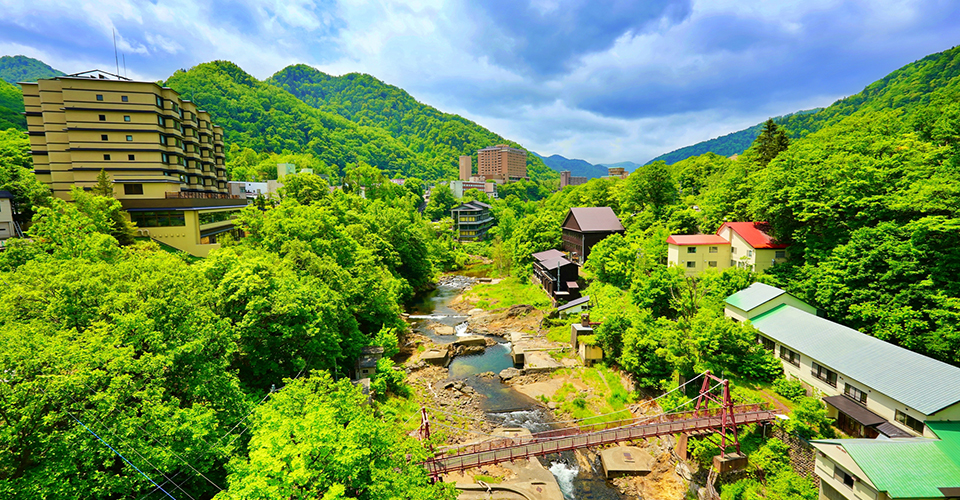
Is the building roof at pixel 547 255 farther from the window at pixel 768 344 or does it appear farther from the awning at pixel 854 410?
the awning at pixel 854 410

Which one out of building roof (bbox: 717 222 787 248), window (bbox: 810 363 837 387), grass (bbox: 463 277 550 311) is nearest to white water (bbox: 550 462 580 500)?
window (bbox: 810 363 837 387)

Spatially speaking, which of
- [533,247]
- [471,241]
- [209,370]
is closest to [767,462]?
[209,370]

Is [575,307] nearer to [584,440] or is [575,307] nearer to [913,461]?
[584,440]

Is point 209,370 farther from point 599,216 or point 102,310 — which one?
point 599,216

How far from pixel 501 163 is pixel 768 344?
148 meters

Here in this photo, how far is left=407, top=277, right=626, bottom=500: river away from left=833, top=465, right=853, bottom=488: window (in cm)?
750

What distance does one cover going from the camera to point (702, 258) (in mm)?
27297

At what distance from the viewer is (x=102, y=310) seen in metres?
11.1

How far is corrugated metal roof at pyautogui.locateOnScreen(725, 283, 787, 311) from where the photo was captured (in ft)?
66.3

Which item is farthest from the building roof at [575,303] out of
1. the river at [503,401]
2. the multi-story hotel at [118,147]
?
the multi-story hotel at [118,147]

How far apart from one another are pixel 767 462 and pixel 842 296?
10071mm

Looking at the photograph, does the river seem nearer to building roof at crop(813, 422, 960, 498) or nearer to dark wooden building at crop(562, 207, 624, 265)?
building roof at crop(813, 422, 960, 498)

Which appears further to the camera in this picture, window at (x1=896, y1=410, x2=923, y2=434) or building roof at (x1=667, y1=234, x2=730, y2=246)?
building roof at (x1=667, y1=234, x2=730, y2=246)

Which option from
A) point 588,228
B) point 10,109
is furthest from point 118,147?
point 10,109
